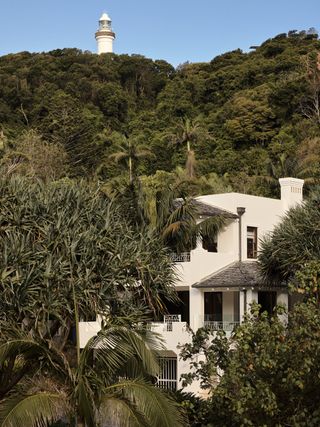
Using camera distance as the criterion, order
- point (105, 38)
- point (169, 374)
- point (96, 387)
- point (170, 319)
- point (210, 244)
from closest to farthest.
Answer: point (96, 387)
point (169, 374)
point (170, 319)
point (210, 244)
point (105, 38)

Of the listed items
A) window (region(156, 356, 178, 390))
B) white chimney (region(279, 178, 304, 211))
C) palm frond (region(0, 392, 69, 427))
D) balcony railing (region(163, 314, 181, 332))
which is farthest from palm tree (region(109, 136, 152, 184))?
palm frond (region(0, 392, 69, 427))

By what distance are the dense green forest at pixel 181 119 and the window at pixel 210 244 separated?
7613mm

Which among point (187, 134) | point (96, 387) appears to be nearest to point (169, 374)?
point (96, 387)

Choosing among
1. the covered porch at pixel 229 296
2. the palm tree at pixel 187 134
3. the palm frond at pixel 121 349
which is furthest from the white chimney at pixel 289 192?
the palm frond at pixel 121 349

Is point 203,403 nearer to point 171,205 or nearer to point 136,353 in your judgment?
point 136,353

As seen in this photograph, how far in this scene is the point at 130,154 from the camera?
63.2 m

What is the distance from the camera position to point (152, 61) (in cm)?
9906

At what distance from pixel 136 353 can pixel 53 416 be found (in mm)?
2003

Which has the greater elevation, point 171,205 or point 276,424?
point 171,205

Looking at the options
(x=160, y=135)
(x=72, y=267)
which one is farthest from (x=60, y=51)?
(x=72, y=267)

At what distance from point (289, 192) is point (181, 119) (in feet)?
100

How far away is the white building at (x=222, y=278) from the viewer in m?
35.4

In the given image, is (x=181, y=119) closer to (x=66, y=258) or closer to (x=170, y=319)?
(x=170, y=319)

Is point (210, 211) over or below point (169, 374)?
over
